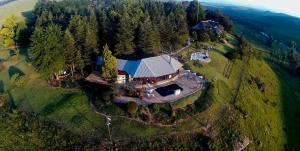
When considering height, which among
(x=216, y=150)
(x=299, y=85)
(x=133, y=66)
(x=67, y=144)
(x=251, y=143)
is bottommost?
(x=299, y=85)

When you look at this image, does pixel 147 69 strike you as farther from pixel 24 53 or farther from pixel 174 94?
pixel 24 53

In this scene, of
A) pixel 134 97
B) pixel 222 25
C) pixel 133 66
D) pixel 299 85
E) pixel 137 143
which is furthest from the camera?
pixel 222 25

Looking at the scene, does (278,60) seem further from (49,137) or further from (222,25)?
(49,137)

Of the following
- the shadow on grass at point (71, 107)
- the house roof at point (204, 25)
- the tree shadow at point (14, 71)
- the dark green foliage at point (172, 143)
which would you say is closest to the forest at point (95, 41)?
the shadow on grass at point (71, 107)

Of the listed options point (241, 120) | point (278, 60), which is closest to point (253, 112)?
point (241, 120)

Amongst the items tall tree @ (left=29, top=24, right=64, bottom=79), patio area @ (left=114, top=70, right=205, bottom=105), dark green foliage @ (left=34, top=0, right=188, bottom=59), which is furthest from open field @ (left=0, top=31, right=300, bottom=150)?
dark green foliage @ (left=34, top=0, right=188, bottom=59)

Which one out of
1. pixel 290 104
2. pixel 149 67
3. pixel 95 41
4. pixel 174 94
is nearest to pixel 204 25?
pixel 290 104

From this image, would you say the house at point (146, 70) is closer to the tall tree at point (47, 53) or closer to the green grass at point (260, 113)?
the tall tree at point (47, 53)
